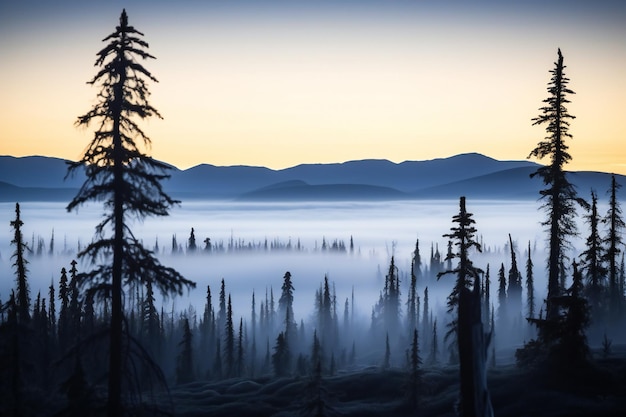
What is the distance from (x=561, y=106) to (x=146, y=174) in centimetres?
3195

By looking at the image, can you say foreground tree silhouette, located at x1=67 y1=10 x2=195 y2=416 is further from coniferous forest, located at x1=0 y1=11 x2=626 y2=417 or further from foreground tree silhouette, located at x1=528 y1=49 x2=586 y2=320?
foreground tree silhouette, located at x1=528 y1=49 x2=586 y2=320

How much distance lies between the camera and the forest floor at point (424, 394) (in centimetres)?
3766

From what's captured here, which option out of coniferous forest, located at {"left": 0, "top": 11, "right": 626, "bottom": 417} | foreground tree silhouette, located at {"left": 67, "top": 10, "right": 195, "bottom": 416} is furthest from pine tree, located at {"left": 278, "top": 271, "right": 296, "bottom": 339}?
foreground tree silhouette, located at {"left": 67, "top": 10, "right": 195, "bottom": 416}

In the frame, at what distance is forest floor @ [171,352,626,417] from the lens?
3766 centimetres

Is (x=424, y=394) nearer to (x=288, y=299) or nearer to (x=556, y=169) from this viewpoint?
(x=556, y=169)

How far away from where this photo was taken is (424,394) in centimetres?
5147

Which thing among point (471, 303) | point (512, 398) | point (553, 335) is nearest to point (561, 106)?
point (553, 335)

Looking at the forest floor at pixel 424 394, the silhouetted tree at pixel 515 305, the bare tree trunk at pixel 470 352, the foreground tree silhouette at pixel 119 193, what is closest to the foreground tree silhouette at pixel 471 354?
the bare tree trunk at pixel 470 352

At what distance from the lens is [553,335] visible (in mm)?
39094

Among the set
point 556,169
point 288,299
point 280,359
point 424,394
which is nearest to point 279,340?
point 280,359

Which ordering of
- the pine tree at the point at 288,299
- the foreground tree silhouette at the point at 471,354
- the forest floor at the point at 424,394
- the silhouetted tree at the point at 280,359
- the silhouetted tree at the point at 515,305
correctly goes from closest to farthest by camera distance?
1. the foreground tree silhouette at the point at 471,354
2. the forest floor at the point at 424,394
3. the silhouetted tree at the point at 280,359
4. the pine tree at the point at 288,299
5. the silhouetted tree at the point at 515,305

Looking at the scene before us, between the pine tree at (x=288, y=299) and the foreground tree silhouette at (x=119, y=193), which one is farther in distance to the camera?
the pine tree at (x=288, y=299)

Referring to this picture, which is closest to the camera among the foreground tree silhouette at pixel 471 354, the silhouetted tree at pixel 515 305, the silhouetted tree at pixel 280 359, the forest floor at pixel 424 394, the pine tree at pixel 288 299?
the foreground tree silhouette at pixel 471 354

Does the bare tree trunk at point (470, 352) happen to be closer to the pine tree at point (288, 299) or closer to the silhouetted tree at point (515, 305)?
the pine tree at point (288, 299)
